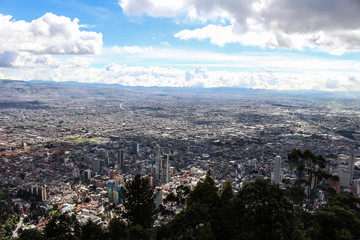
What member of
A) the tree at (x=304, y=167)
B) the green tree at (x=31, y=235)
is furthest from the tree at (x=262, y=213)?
the green tree at (x=31, y=235)

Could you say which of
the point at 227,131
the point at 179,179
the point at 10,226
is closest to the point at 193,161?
the point at 179,179

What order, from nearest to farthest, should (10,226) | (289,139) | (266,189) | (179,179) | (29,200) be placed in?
(266,189) → (10,226) → (29,200) → (179,179) → (289,139)

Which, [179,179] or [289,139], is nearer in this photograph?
[179,179]

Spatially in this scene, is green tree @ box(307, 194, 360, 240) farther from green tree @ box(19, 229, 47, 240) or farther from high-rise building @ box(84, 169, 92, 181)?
high-rise building @ box(84, 169, 92, 181)

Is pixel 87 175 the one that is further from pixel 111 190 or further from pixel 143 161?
pixel 143 161

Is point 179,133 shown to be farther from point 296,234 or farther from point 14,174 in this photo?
point 296,234

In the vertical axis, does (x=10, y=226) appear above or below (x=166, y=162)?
below

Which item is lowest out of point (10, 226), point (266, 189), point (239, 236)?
point (10, 226)
